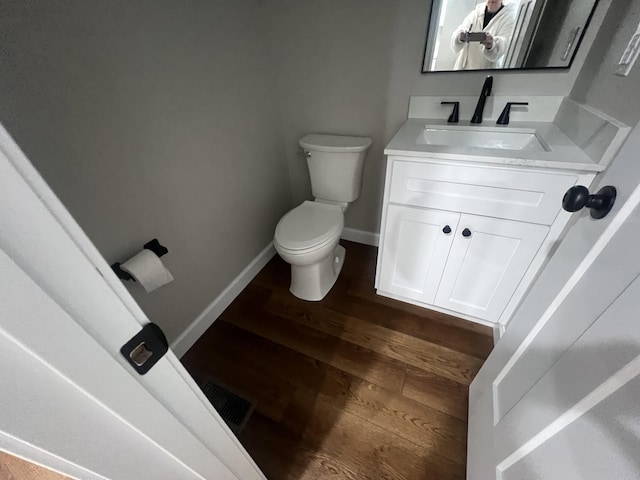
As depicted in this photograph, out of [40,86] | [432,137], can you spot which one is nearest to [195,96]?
[40,86]

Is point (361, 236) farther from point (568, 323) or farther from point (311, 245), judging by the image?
point (568, 323)

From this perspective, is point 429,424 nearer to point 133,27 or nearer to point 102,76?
point 102,76

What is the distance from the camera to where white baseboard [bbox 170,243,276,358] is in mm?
1273

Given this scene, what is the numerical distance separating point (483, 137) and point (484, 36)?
0.42 metres

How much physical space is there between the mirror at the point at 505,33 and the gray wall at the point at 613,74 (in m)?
0.10

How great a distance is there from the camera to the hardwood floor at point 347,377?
3.06 feet

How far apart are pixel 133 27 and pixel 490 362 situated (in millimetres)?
1679

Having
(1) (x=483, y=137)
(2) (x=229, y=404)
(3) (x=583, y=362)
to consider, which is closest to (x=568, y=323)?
(3) (x=583, y=362)

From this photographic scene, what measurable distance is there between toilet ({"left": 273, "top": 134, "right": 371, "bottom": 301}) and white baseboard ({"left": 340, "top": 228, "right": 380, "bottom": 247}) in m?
0.38

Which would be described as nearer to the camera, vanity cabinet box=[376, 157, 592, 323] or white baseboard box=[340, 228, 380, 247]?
vanity cabinet box=[376, 157, 592, 323]

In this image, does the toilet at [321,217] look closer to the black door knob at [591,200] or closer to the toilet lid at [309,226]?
the toilet lid at [309,226]

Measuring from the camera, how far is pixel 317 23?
4.33ft

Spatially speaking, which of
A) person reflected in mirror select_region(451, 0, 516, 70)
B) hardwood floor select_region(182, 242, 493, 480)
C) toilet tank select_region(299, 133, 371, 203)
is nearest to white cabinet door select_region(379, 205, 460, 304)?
hardwood floor select_region(182, 242, 493, 480)

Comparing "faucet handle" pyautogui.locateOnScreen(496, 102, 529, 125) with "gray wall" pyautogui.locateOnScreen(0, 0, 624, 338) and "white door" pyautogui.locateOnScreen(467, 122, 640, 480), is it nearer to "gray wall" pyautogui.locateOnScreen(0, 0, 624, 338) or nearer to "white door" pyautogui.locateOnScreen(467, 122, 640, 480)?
"gray wall" pyautogui.locateOnScreen(0, 0, 624, 338)
